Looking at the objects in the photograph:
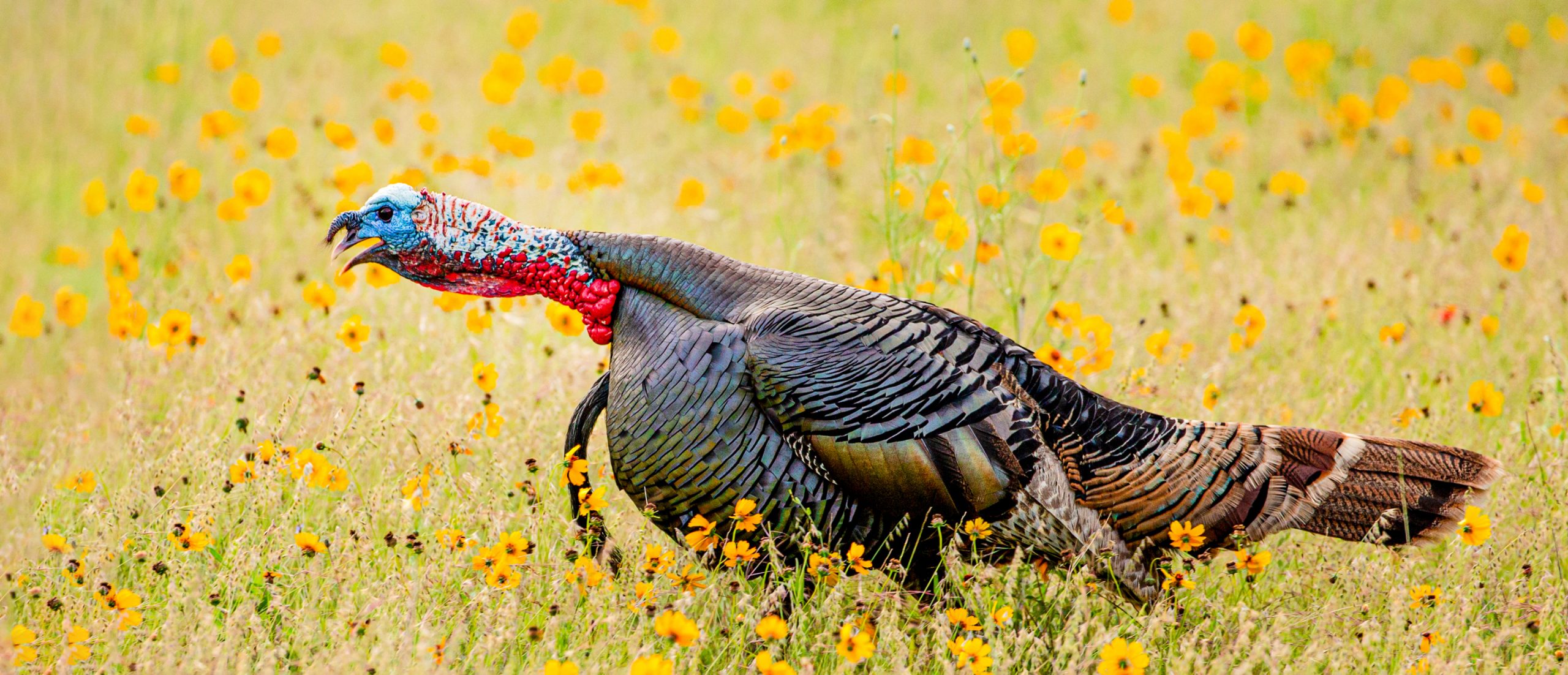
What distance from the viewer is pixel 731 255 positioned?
5.97 meters

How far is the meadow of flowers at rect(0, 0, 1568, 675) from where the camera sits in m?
3.20

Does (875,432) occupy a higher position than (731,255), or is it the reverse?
(731,255)

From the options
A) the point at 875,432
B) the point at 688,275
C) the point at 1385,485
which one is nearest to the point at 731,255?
the point at 688,275

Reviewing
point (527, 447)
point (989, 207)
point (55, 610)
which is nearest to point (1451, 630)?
point (989, 207)

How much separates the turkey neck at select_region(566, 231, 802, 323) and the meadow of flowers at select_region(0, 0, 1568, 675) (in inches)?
19.8

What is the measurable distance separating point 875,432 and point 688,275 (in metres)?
0.66

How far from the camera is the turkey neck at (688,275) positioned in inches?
131

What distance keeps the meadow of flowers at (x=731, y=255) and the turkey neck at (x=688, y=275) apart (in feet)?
1.65

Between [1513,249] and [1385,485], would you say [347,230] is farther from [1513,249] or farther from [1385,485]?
[1513,249]

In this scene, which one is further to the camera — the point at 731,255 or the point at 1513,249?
the point at 731,255

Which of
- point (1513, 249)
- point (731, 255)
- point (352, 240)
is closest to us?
point (352, 240)

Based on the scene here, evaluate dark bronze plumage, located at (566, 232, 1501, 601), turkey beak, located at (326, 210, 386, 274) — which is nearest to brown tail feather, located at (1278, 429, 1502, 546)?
dark bronze plumage, located at (566, 232, 1501, 601)

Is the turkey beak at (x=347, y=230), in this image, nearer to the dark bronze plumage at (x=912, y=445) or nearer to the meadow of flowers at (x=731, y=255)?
the meadow of flowers at (x=731, y=255)

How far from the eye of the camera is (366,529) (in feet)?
11.9
